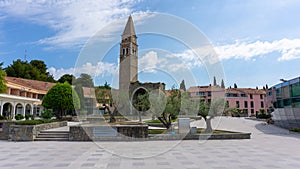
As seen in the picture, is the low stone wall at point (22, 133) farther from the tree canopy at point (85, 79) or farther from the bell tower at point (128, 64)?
the bell tower at point (128, 64)

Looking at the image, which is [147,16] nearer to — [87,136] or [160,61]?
[160,61]

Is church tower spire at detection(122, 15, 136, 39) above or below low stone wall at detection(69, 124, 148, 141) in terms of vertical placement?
above

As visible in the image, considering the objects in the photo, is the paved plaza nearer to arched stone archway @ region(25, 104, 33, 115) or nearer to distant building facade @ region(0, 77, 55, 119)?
distant building facade @ region(0, 77, 55, 119)

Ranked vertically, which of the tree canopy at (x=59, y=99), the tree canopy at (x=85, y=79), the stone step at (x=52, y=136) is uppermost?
the tree canopy at (x=85, y=79)

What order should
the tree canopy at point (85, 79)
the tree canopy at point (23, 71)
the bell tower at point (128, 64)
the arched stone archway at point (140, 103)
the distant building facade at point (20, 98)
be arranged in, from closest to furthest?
the arched stone archway at point (140, 103) < the tree canopy at point (85, 79) < the distant building facade at point (20, 98) < the bell tower at point (128, 64) < the tree canopy at point (23, 71)

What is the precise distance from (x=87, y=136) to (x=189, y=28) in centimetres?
774

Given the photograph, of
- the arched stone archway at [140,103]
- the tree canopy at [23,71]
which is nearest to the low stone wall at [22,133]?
the arched stone archway at [140,103]

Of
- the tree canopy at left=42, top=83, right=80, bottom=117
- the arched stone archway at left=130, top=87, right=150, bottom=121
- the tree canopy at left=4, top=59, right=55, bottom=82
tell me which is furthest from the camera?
the tree canopy at left=4, top=59, right=55, bottom=82

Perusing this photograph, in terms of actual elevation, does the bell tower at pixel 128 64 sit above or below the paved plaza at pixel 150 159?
above

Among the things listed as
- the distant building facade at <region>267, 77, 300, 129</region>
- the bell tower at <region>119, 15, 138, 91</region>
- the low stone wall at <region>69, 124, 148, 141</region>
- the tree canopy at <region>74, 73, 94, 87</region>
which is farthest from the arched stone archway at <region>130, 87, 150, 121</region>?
the distant building facade at <region>267, 77, 300, 129</region>

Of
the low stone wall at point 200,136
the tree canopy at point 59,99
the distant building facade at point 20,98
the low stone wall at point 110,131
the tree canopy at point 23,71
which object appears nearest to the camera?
the low stone wall at point 110,131

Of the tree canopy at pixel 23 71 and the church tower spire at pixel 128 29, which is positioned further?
the tree canopy at pixel 23 71

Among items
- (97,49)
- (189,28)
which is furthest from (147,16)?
(97,49)

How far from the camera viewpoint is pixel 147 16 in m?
9.79
